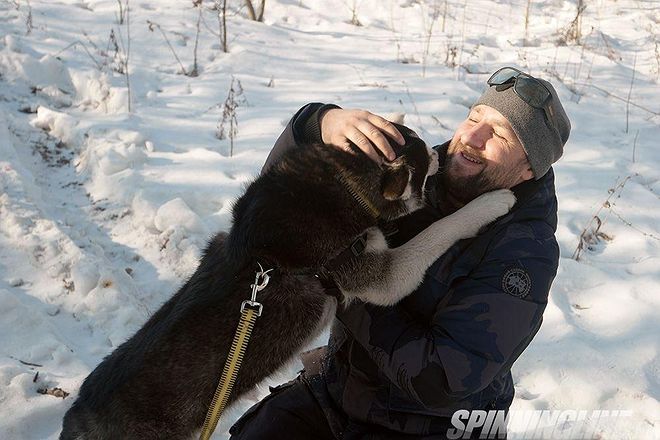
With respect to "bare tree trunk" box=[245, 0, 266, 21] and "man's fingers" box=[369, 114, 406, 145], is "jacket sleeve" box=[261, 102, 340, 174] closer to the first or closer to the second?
"man's fingers" box=[369, 114, 406, 145]

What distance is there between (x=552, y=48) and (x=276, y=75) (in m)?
3.46

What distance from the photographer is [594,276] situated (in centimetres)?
393

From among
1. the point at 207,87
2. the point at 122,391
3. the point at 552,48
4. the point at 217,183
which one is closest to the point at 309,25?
the point at 207,87

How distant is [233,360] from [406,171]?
1008 mm

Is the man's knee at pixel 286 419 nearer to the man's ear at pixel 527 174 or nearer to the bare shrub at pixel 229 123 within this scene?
the man's ear at pixel 527 174

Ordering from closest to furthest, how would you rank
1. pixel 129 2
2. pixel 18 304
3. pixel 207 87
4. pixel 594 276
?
1. pixel 18 304
2. pixel 594 276
3. pixel 207 87
4. pixel 129 2

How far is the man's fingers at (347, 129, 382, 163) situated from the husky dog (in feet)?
0.10

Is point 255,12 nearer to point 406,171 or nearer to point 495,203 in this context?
point 406,171

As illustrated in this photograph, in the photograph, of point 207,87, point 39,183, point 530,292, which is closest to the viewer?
point 530,292

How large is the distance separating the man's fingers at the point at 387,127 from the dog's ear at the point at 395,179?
84 millimetres

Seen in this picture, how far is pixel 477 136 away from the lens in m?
2.43

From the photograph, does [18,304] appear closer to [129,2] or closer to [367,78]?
[367,78]

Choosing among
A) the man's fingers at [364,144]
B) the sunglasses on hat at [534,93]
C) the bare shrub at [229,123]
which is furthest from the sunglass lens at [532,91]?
the bare shrub at [229,123]

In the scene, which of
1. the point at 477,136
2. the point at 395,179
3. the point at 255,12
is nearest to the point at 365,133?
the point at 395,179
